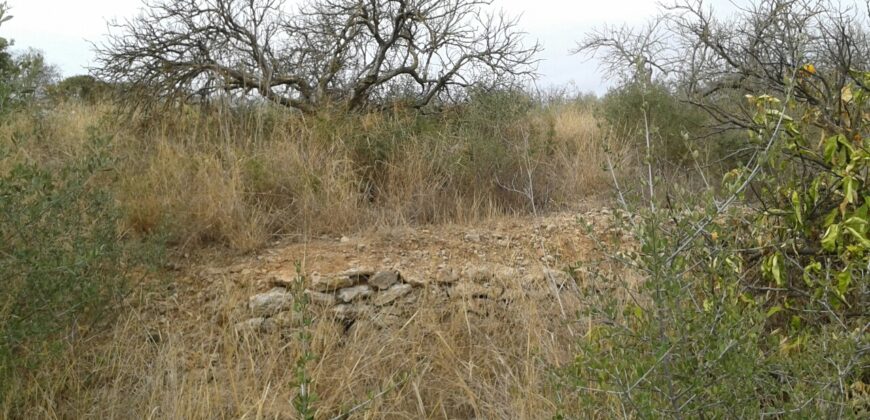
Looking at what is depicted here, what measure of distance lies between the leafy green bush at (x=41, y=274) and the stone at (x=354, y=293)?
3.83ft

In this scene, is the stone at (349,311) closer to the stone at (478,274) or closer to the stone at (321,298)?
the stone at (321,298)

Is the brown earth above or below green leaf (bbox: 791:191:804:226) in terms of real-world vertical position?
below

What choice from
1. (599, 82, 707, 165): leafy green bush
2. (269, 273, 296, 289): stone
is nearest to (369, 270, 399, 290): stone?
(269, 273, 296, 289): stone

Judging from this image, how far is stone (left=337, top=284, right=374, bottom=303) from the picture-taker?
3439mm

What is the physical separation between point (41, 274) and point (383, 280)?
1662 mm

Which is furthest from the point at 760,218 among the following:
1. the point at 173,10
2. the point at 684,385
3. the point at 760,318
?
the point at 173,10

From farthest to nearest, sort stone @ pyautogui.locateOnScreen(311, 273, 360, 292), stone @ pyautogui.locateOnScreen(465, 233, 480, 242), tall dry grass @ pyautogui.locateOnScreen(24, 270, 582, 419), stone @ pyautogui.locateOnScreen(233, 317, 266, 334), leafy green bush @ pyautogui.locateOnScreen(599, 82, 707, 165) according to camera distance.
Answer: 1. leafy green bush @ pyautogui.locateOnScreen(599, 82, 707, 165)
2. stone @ pyautogui.locateOnScreen(465, 233, 480, 242)
3. stone @ pyautogui.locateOnScreen(311, 273, 360, 292)
4. stone @ pyautogui.locateOnScreen(233, 317, 266, 334)
5. tall dry grass @ pyautogui.locateOnScreen(24, 270, 582, 419)

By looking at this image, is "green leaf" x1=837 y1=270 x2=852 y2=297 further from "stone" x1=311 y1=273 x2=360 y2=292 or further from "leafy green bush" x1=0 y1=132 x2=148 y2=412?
"leafy green bush" x1=0 y1=132 x2=148 y2=412

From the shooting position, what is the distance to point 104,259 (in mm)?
3104

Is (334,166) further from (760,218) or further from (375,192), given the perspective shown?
(760,218)

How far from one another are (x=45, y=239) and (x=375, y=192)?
102 inches

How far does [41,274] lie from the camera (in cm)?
252

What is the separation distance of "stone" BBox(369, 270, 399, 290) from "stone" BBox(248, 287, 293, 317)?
479 millimetres

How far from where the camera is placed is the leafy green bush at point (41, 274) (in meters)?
2.44
